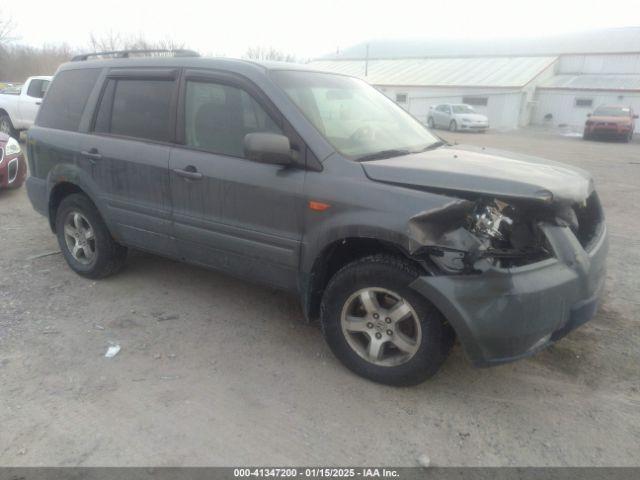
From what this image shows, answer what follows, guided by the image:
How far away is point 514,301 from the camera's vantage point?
2516mm

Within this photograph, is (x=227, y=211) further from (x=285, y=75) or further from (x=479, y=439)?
(x=479, y=439)

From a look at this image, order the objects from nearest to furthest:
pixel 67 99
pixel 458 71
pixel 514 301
Answer: pixel 514 301, pixel 67 99, pixel 458 71

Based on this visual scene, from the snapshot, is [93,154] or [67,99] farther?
[67,99]

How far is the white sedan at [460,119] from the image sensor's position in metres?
25.9

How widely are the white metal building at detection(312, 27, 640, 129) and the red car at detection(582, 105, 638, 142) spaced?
23.4 feet

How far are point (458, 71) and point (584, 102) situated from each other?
9.26 m

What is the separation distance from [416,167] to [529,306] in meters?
0.97

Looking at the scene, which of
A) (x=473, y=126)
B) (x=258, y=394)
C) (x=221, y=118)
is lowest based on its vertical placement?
(x=258, y=394)

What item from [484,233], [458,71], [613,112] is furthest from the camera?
[458,71]

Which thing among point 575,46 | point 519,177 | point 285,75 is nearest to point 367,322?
point 519,177

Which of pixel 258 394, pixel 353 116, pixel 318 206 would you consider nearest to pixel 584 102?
pixel 353 116

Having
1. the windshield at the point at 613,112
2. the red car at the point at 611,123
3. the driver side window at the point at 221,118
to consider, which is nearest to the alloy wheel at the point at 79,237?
the driver side window at the point at 221,118

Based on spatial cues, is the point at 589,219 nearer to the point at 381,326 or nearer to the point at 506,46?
the point at 381,326

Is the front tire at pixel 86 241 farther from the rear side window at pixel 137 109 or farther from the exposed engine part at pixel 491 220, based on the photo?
the exposed engine part at pixel 491 220
